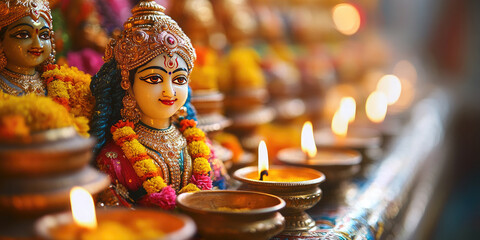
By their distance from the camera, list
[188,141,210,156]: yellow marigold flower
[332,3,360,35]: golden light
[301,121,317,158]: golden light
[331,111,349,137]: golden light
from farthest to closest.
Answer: [332,3,360,35]: golden light, [331,111,349,137]: golden light, [301,121,317,158]: golden light, [188,141,210,156]: yellow marigold flower

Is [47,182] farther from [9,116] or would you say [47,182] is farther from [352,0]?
[352,0]

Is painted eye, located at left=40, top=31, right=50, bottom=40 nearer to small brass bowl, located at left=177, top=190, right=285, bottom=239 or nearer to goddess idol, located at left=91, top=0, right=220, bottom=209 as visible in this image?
goddess idol, located at left=91, top=0, right=220, bottom=209

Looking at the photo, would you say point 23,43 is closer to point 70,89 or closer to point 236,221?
point 70,89

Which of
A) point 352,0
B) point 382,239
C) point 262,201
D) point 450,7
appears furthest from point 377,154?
point 450,7

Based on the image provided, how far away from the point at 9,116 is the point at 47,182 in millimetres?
152

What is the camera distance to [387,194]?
2084mm

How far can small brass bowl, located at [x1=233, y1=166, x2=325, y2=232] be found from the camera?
135 centimetres

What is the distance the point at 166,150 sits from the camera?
1423mm

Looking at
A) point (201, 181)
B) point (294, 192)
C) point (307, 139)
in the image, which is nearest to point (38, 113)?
point (201, 181)

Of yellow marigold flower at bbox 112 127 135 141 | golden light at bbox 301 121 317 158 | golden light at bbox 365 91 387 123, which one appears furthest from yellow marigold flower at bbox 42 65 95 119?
golden light at bbox 365 91 387 123

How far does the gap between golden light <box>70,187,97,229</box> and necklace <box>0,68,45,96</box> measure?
568 millimetres

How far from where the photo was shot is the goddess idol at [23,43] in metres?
1.28

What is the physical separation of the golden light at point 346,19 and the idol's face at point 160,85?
443 cm

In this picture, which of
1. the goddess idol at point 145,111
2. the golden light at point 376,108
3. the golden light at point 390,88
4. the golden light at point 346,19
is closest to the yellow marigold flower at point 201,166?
the goddess idol at point 145,111
